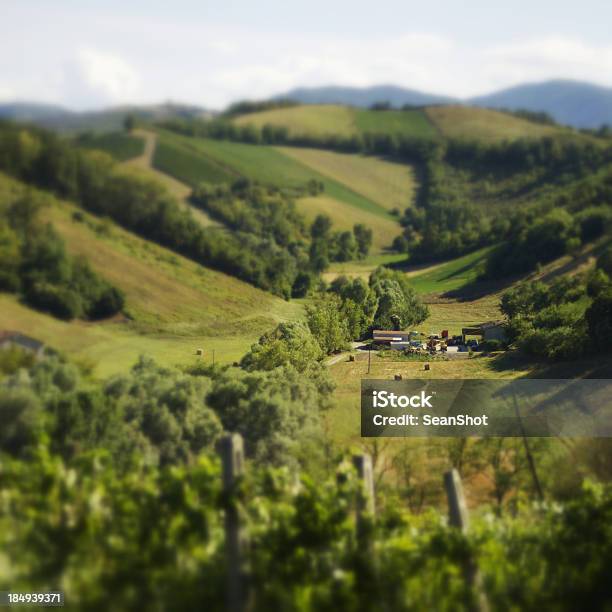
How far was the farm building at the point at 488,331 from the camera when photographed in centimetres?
2434

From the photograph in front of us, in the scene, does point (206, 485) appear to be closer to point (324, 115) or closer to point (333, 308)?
point (333, 308)

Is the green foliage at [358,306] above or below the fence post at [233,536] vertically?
above

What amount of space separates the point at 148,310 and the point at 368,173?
81.9 meters

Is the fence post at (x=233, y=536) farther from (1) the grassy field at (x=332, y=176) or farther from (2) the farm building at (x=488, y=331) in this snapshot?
(1) the grassy field at (x=332, y=176)

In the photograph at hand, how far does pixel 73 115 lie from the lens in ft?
55.3

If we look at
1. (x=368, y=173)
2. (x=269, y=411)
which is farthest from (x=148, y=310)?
(x=368, y=173)

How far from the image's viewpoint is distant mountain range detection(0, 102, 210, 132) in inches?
600

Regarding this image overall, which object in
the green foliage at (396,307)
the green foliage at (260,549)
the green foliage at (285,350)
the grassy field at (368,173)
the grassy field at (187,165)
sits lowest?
the green foliage at (260,549)

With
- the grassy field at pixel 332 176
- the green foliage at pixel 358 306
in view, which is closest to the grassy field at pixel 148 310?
the green foliage at pixel 358 306

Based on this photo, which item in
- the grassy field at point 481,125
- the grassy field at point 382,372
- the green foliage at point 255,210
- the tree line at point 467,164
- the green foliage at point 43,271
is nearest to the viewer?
the green foliage at point 43,271

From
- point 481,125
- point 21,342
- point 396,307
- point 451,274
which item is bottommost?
point 21,342

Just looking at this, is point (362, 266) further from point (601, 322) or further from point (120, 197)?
point (120, 197)

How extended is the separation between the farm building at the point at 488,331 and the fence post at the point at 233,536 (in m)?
14.7

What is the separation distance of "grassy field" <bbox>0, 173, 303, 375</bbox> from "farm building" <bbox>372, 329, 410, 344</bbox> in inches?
150
